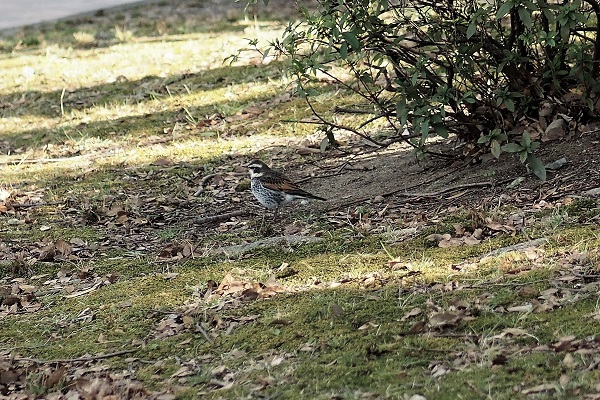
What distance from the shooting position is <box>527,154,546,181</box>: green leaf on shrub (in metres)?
6.23

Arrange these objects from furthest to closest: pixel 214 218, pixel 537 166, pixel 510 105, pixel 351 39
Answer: pixel 214 218 → pixel 510 105 → pixel 537 166 → pixel 351 39

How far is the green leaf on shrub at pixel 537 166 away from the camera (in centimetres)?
623

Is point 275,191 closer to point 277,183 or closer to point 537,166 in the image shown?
point 277,183

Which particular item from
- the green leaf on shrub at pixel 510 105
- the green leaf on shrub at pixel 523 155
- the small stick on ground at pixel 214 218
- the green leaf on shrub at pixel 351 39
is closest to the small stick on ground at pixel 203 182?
the small stick on ground at pixel 214 218

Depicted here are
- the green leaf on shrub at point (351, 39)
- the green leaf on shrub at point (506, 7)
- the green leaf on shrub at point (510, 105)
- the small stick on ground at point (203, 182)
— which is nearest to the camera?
the green leaf on shrub at point (506, 7)

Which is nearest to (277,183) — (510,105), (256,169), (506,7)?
(256,169)

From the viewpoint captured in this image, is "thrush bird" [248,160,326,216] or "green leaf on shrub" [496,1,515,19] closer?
"green leaf on shrub" [496,1,515,19]

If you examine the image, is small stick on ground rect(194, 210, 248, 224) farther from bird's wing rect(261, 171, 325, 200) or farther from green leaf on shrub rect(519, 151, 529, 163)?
green leaf on shrub rect(519, 151, 529, 163)

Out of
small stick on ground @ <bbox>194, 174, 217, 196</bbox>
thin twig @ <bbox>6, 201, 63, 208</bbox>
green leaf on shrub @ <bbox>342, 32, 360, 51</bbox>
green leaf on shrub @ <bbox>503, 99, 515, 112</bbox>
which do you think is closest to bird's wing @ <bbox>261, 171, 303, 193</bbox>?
small stick on ground @ <bbox>194, 174, 217, 196</bbox>

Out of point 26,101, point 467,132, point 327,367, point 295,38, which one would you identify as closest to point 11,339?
point 327,367

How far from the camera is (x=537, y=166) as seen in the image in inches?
247

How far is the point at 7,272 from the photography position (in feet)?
21.7

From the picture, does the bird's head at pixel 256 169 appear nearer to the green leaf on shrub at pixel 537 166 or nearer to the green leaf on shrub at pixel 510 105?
the green leaf on shrub at pixel 510 105

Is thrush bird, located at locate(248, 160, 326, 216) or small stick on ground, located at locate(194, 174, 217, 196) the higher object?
thrush bird, located at locate(248, 160, 326, 216)
